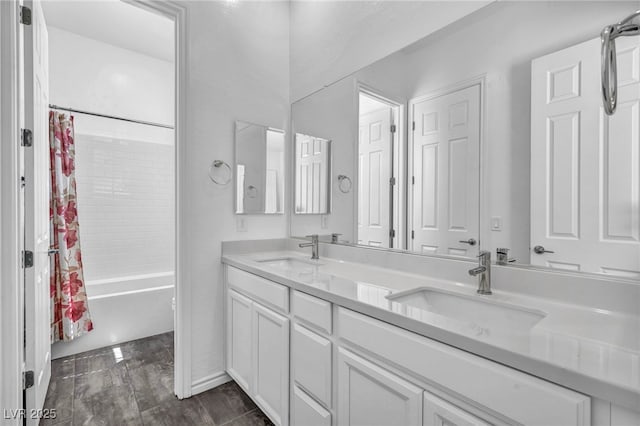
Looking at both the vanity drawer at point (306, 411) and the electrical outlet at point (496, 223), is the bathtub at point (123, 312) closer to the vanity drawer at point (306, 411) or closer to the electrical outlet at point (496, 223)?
the vanity drawer at point (306, 411)

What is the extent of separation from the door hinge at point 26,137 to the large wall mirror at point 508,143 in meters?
1.66

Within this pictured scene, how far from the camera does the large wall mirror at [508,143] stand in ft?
3.08

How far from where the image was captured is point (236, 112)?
2109mm

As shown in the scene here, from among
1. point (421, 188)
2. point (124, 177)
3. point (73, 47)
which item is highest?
point (73, 47)

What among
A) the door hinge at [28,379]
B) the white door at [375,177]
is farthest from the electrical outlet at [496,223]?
the door hinge at [28,379]

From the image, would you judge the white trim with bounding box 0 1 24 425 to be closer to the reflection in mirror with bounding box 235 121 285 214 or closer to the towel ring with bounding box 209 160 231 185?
the towel ring with bounding box 209 160 231 185

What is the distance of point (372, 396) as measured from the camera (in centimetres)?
101

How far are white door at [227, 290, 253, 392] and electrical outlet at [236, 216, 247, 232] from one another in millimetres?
425

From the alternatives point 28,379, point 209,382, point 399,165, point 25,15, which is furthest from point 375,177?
point 28,379

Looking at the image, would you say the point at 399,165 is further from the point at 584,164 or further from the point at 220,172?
the point at 220,172

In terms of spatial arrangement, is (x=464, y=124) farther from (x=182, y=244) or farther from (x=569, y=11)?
(x=182, y=244)

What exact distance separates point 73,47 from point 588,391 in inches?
152

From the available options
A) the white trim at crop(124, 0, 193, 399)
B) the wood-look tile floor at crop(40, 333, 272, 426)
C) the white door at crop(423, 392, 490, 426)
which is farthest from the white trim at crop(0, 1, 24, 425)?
the white door at crop(423, 392, 490, 426)

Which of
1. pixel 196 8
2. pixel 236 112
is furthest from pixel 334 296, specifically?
pixel 196 8
